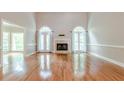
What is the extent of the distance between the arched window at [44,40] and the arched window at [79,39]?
2.26m

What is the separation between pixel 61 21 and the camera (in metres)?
16.5

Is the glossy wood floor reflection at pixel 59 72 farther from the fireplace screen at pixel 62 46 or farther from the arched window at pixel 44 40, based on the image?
the arched window at pixel 44 40

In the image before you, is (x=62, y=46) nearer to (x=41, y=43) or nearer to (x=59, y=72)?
(x=41, y=43)

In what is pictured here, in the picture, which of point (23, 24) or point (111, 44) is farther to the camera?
point (23, 24)

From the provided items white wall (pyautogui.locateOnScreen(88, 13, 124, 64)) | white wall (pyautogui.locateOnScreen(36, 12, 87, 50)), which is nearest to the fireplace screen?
white wall (pyautogui.locateOnScreen(36, 12, 87, 50))

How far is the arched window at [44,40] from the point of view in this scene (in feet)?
54.6

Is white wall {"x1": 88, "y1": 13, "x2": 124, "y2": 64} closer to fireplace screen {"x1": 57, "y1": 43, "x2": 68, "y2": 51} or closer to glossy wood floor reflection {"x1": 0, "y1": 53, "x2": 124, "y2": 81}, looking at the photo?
glossy wood floor reflection {"x1": 0, "y1": 53, "x2": 124, "y2": 81}

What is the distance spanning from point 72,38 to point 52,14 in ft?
9.36

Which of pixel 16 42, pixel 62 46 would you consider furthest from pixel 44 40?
pixel 16 42

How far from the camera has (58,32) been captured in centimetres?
1647

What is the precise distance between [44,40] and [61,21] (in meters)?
2.35
